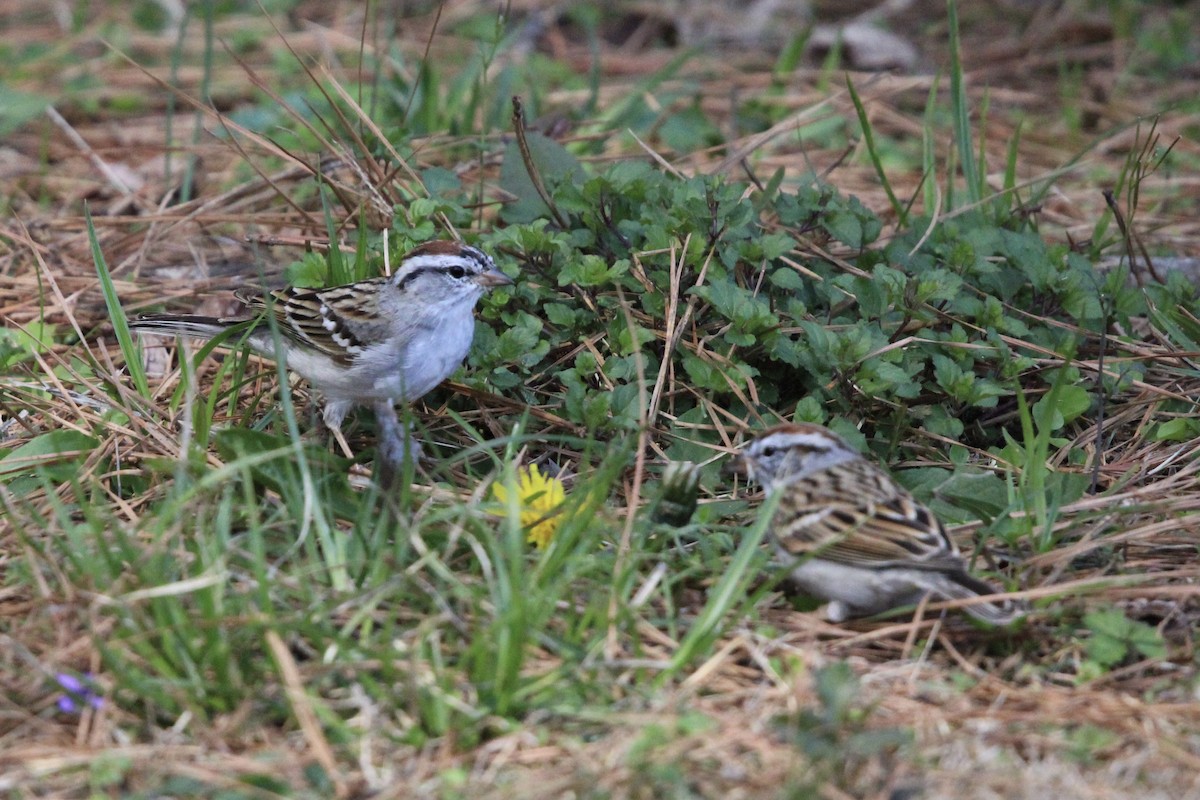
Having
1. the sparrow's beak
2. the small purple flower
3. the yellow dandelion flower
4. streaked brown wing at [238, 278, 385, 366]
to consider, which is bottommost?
the small purple flower

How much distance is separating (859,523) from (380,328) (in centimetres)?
206

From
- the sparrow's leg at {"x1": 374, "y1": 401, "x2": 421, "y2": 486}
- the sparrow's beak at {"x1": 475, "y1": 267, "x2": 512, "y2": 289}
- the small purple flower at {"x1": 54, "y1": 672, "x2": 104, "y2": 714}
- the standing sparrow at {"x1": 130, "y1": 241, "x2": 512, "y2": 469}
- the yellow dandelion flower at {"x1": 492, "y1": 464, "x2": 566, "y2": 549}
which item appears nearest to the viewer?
the small purple flower at {"x1": 54, "y1": 672, "x2": 104, "y2": 714}

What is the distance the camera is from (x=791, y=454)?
13.5 ft

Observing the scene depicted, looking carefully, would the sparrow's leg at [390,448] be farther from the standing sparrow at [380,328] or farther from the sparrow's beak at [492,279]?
the sparrow's beak at [492,279]

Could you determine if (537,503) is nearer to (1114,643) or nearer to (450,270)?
(450,270)

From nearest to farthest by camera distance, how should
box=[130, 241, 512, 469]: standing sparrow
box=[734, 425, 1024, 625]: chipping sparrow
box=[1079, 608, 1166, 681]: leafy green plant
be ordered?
box=[1079, 608, 1166, 681]: leafy green plant < box=[734, 425, 1024, 625]: chipping sparrow < box=[130, 241, 512, 469]: standing sparrow

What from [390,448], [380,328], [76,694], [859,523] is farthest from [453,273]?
[76,694]

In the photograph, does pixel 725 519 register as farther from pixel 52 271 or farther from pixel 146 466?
pixel 52 271

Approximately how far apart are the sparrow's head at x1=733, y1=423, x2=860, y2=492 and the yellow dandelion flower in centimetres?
60

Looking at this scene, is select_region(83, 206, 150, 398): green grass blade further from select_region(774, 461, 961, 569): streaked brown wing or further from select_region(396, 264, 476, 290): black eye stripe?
select_region(774, 461, 961, 569): streaked brown wing

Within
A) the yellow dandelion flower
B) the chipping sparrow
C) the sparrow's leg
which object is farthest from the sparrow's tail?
the sparrow's leg

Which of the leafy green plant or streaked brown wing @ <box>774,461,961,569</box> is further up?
streaked brown wing @ <box>774,461,961,569</box>

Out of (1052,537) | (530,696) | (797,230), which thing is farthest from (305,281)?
(1052,537)

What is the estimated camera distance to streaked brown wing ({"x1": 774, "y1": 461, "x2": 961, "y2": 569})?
3.68 meters
